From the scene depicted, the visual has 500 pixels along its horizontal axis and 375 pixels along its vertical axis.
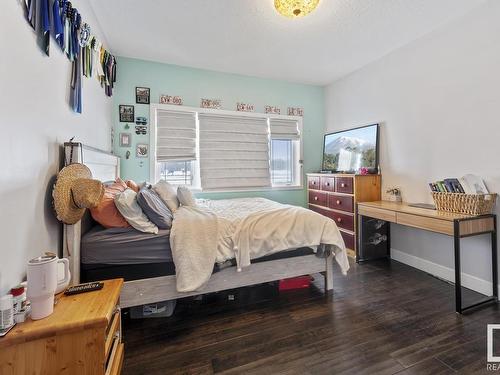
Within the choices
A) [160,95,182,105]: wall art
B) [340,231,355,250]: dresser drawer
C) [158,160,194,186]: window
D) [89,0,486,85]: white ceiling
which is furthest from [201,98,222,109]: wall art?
[340,231,355,250]: dresser drawer

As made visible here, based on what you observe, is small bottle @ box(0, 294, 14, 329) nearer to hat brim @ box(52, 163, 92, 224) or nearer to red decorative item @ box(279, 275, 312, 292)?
hat brim @ box(52, 163, 92, 224)

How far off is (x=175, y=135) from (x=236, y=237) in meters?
2.15

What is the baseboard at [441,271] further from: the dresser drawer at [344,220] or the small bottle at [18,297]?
the small bottle at [18,297]

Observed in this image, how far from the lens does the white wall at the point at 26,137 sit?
1.08 metres

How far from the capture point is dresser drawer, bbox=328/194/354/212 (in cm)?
316

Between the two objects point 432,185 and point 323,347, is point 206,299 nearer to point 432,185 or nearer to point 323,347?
point 323,347

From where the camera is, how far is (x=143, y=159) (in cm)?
335

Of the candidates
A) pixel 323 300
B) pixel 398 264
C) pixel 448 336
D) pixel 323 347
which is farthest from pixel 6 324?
pixel 398 264

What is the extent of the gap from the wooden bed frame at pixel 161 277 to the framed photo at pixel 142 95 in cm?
121

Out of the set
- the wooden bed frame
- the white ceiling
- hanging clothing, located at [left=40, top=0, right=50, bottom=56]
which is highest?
the white ceiling

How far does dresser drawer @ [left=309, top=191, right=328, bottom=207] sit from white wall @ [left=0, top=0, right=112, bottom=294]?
10.3ft

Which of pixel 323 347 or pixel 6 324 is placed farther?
pixel 323 347

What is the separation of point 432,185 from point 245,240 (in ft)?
6.33

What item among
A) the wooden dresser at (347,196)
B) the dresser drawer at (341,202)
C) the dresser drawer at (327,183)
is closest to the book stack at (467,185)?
the wooden dresser at (347,196)
